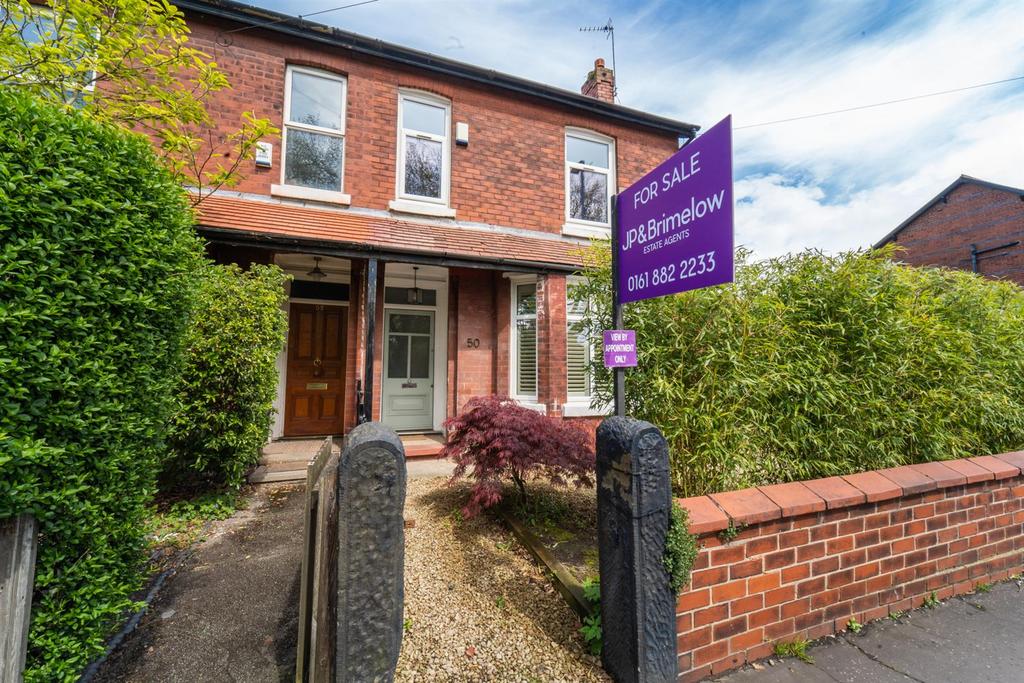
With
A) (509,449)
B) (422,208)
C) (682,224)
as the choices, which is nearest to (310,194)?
→ (422,208)

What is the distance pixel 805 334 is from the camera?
273 centimetres

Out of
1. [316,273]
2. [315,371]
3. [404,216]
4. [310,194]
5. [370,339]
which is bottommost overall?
[315,371]

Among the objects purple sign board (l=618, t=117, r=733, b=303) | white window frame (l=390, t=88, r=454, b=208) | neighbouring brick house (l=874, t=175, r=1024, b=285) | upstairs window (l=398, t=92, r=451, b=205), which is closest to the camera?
purple sign board (l=618, t=117, r=733, b=303)

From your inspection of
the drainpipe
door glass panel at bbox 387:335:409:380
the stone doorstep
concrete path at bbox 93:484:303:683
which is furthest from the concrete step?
the stone doorstep

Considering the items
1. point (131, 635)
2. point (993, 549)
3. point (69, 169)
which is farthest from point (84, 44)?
point (993, 549)

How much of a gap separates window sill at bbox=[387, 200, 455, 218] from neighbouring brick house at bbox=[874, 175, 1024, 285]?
1585 centimetres

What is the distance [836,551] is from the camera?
2.31m

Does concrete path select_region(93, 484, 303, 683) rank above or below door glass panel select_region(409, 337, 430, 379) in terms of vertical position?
below

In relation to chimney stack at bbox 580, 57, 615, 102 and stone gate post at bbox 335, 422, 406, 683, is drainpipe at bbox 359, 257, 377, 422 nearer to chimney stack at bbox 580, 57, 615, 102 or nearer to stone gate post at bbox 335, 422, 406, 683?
stone gate post at bbox 335, 422, 406, 683

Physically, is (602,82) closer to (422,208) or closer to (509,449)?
(422,208)

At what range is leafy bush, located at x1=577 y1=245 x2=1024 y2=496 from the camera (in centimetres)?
253

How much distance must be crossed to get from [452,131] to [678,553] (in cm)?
723

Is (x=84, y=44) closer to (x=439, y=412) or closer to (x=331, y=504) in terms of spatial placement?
(x=331, y=504)

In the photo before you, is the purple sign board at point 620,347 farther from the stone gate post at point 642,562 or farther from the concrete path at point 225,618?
the concrete path at point 225,618
